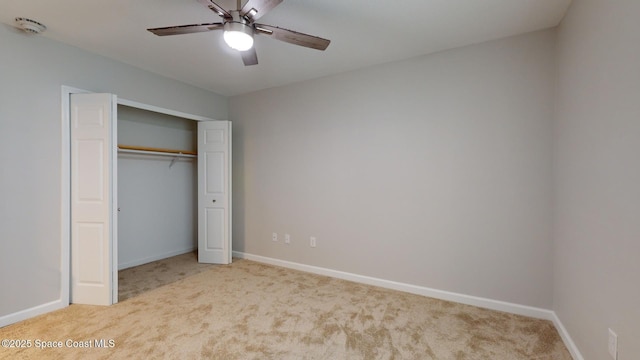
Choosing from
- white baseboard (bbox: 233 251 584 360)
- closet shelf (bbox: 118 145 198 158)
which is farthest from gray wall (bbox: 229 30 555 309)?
closet shelf (bbox: 118 145 198 158)

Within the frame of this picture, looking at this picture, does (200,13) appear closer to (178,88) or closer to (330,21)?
(330,21)

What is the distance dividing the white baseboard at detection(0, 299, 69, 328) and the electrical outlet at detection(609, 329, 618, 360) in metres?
4.26

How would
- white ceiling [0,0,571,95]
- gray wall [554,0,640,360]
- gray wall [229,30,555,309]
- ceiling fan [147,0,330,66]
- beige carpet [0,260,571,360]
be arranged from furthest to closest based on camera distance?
1. gray wall [229,30,555,309]
2. white ceiling [0,0,571,95]
3. beige carpet [0,260,571,360]
4. ceiling fan [147,0,330,66]
5. gray wall [554,0,640,360]

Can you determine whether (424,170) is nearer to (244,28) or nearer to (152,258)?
(244,28)

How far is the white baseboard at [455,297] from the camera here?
86.1 inches

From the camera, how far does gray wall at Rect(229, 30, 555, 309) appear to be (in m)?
2.49

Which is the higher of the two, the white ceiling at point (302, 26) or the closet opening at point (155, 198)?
the white ceiling at point (302, 26)

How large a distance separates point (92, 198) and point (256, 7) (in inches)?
98.4

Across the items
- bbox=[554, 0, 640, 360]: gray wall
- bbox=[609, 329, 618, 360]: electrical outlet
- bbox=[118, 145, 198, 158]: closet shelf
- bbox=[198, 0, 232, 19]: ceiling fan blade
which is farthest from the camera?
bbox=[118, 145, 198, 158]: closet shelf

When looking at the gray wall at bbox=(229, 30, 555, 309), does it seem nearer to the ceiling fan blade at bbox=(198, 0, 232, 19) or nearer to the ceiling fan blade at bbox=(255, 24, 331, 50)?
the ceiling fan blade at bbox=(255, 24, 331, 50)

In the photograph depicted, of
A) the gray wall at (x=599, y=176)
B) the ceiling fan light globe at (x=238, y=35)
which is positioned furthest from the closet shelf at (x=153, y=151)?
the gray wall at (x=599, y=176)

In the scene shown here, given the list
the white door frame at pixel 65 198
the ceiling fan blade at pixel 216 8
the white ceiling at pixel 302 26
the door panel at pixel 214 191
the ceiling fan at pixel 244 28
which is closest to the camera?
the ceiling fan blade at pixel 216 8

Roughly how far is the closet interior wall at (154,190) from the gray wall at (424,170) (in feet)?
4.40

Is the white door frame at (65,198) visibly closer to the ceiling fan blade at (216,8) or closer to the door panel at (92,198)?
the door panel at (92,198)
